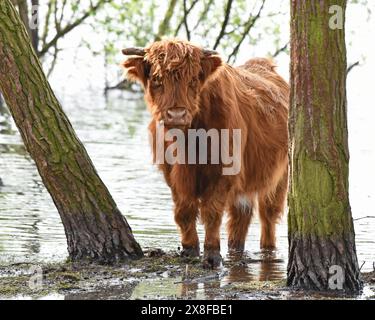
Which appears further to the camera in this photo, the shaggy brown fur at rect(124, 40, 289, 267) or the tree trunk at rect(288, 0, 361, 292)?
the shaggy brown fur at rect(124, 40, 289, 267)

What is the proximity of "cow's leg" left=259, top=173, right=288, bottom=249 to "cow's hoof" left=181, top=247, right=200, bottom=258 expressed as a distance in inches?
40.1

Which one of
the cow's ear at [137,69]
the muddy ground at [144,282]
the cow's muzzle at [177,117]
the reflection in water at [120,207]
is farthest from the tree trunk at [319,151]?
the cow's ear at [137,69]

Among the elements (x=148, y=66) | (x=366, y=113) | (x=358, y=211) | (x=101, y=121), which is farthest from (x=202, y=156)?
(x=366, y=113)

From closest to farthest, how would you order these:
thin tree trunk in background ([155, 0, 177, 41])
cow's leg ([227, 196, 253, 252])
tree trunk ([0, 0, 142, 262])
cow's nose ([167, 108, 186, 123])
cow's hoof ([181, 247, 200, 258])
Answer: cow's nose ([167, 108, 186, 123]) → tree trunk ([0, 0, 142, 262]) → cow's hoof ([181, 247, 200, 258]) → cow's leg ([227, 196, 253, 252]) → thin tree trunk in background ([155, 0, 177, 41])

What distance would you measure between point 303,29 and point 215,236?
2.00m

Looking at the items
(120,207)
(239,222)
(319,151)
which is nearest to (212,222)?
(239,222)

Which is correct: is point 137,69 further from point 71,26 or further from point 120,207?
point 71,26

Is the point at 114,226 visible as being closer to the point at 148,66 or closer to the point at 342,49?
the point at 148,66

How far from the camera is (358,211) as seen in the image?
10.2m

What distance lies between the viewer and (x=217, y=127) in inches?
277

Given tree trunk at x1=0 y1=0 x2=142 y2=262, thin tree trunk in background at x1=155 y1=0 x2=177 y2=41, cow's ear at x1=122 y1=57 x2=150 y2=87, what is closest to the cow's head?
cow's ear at x1=122 y1=57 x2=150 y2=87

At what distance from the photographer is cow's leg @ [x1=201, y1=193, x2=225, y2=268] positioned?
7121 millimetres

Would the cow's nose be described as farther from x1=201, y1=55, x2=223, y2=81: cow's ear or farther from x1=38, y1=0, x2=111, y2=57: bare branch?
x1=38, y1=0, x2=111, y2=57: bare branch
